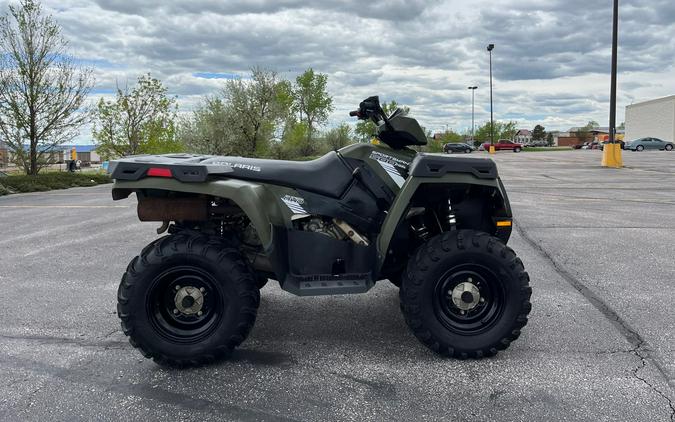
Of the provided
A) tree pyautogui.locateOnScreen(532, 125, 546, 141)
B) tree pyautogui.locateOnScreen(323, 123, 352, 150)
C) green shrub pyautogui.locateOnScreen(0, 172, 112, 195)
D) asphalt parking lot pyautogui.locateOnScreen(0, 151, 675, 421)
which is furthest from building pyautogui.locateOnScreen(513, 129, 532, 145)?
asphalt parking lot pyautogui.locateOnScreen(0, 151, 675, 421)

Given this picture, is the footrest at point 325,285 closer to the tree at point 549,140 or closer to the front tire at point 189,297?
the front tire at point 189,297

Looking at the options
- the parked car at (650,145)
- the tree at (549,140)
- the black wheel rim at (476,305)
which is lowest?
the black wheel rim at (476,305)

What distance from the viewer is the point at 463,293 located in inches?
137

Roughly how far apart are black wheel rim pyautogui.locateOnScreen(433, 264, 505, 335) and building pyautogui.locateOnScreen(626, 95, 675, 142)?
7690cm

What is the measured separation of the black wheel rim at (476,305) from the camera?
3.48 meters

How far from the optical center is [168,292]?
3.46m

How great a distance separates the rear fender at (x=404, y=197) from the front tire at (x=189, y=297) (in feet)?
3.05

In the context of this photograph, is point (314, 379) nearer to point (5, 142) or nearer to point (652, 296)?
point (652, 296)

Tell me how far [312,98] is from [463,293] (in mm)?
53491

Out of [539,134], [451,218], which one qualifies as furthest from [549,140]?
[451,218]

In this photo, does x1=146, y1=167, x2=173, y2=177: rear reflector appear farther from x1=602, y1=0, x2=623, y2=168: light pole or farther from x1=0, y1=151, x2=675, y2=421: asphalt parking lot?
x1=602, y1=0, x2=623, y2=168: light pole

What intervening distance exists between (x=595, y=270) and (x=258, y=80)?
3231cm

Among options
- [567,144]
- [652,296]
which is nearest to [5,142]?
[652,296]

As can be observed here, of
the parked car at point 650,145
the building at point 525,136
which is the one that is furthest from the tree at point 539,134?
the parked car at point 650,145
